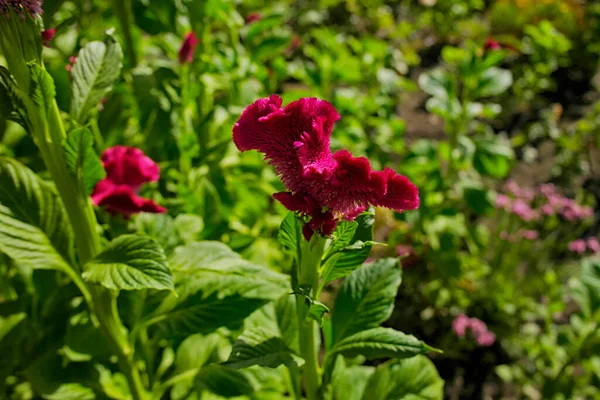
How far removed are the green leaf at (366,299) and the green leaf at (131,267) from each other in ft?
1.26

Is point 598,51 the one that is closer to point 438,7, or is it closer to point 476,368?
point 438,7

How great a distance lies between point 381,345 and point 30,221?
738 millimetres

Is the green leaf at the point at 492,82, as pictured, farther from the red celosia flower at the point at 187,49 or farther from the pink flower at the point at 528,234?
the red celosia flower at the point at 187,49

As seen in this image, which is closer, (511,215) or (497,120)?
(511,215)

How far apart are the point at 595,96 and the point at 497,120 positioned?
80 centimetres

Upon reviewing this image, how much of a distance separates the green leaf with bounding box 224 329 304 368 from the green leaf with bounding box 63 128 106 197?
0.43 metres

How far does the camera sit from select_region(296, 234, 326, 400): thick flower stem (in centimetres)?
91

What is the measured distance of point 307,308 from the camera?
1.01m

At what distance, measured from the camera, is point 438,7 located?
434 centimetres

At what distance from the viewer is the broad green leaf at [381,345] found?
974 millimetres

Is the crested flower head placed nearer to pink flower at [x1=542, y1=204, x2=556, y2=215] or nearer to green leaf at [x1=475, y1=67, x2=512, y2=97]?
green leaf at [x1=475, y1=67, x2=512, y2=97]

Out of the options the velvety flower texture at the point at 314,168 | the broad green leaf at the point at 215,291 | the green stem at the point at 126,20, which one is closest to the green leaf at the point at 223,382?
the broad green leaf at the point at 215,291

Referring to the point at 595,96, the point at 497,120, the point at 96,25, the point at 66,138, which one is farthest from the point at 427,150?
the point at 595,96

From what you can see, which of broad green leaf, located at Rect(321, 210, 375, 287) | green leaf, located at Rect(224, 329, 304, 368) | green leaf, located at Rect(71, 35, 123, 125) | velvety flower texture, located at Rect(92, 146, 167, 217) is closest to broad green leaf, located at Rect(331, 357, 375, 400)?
green leaf, located at Rect(224, 329, 304, 368)
